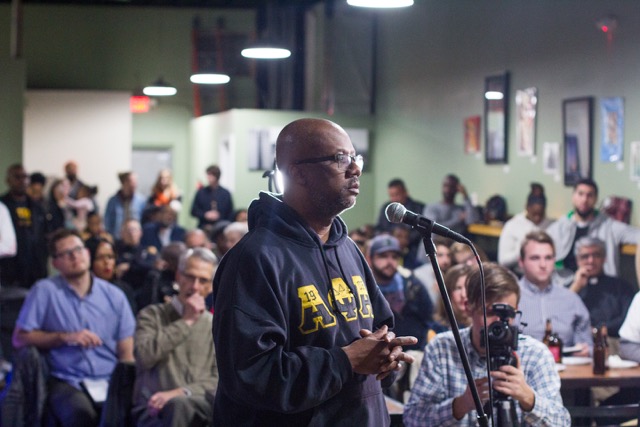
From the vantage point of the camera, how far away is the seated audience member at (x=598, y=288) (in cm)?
721

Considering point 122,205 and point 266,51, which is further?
point 122,205

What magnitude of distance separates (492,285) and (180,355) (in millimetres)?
1829

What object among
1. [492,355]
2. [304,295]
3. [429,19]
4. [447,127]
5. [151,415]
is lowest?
[151,415]

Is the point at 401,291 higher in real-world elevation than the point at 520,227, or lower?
lower

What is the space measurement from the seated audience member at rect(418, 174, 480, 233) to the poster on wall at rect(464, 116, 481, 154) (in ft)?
1.20

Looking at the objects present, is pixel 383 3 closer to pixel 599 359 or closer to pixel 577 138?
pixel 599 359

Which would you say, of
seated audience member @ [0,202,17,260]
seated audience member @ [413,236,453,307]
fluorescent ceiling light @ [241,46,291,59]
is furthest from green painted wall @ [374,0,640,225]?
seated audience member @ [0,202,17,260]

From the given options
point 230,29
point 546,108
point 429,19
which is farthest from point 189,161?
point 546,108

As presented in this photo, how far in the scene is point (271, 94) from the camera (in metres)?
16.4

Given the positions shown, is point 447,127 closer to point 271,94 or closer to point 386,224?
point 386,224

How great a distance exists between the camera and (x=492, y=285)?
154 inches

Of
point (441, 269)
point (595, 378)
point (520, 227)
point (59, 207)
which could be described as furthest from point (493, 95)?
point (595, 378)

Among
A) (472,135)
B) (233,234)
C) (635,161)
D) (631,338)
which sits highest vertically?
(472,135)

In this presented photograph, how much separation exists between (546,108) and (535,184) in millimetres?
711
